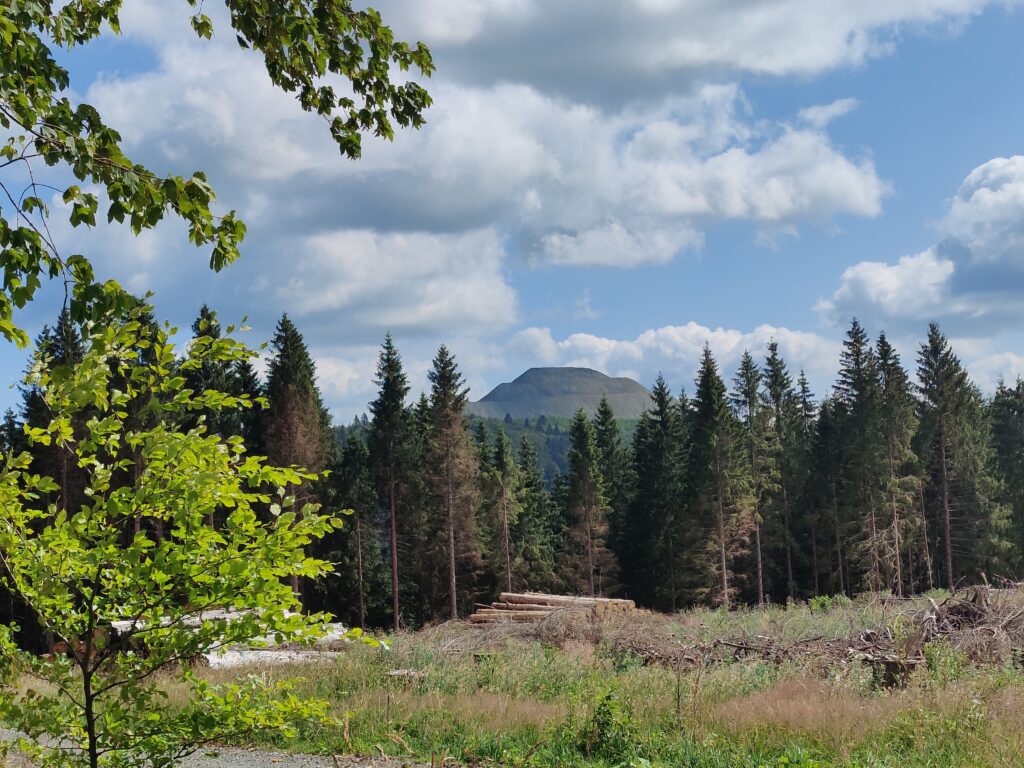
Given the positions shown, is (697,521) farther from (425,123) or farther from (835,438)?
(425,123)

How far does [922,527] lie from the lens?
45.8 meters

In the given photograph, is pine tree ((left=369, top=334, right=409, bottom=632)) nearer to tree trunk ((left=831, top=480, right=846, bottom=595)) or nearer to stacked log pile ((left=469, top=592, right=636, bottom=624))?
stacked log pile ((left=469, top=592, right=636, bottom=624))

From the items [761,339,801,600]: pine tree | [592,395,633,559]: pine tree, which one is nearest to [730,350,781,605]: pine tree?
[761,339,801,600]: pine tree

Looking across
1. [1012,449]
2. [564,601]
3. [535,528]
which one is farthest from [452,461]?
[1012,449]

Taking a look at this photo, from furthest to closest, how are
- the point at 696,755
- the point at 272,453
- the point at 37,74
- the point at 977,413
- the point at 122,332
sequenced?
the point at 977,413
the point at 272,453
the point at 696,755
the point at 122,332
the point at 37,74

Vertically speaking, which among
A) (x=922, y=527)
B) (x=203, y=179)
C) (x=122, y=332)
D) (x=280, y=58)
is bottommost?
(x=922, y=527)

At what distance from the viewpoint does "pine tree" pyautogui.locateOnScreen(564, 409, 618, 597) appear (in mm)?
47438

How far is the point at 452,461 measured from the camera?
4188 centimetres

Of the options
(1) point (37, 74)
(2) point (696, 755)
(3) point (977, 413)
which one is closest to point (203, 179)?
(1) point (37, 74)

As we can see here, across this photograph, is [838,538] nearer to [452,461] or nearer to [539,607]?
[452,461]

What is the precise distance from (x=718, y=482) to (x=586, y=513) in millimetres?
8313

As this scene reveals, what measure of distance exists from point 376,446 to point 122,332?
38.1 metres

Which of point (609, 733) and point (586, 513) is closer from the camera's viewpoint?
point (609, 733)

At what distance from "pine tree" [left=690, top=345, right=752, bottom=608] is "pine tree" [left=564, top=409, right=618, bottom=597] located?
6.00 m
